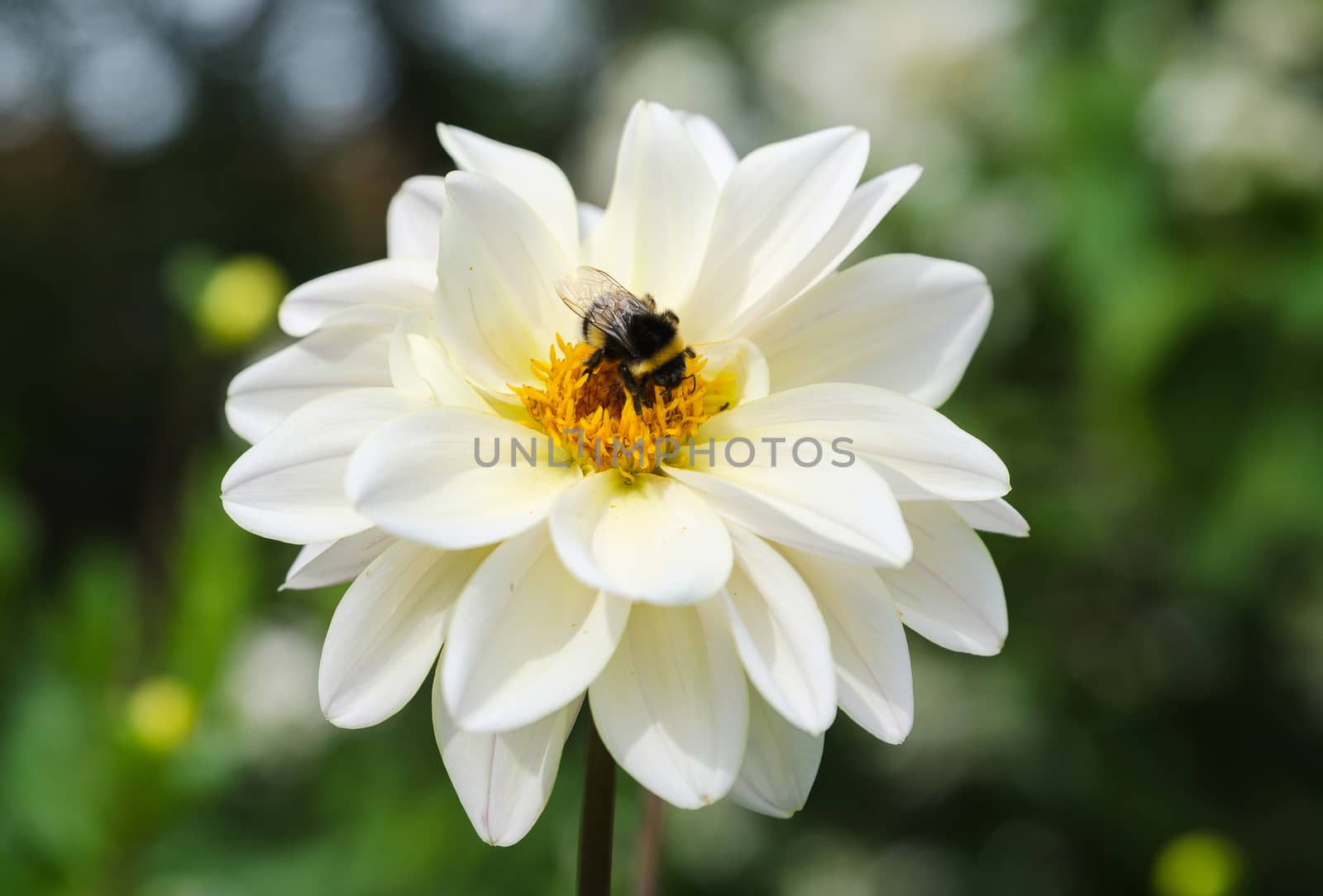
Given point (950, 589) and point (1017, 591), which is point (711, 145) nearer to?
point (950, 589)

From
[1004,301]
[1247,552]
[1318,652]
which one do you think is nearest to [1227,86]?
[1004,301]

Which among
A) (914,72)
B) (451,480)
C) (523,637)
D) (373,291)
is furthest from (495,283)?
(914,72)

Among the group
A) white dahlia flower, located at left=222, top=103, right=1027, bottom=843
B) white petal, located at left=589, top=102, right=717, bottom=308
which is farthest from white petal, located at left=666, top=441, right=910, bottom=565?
white petal, located at left=589, top=102, right=717, bottom=308

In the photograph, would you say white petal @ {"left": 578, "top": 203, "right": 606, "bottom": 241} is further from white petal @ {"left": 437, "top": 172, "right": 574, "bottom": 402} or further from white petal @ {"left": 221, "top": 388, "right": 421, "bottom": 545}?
white petal @ {"left": 221, "top": 388, "right": 421, "bottom": 545}

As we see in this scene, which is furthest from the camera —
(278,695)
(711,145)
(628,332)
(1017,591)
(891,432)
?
(278,695)

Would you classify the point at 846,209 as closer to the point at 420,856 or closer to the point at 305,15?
the point at 420,856
